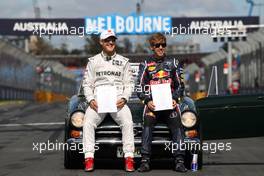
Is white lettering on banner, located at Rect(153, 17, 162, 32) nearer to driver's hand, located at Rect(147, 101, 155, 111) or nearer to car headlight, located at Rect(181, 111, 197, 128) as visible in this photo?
car headlight, located at Rect(181, 111, 197, 128)

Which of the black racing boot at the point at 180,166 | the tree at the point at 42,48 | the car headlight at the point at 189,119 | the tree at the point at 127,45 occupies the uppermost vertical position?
the tree at the point at 42,48

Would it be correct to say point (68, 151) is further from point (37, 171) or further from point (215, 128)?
point (215, 128)

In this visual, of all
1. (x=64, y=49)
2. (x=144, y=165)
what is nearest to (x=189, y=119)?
(x=144, y=165)

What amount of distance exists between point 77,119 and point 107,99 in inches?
20.6

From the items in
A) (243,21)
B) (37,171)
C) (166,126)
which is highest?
(243,21)

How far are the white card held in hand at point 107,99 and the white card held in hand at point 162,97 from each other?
19.7 inches

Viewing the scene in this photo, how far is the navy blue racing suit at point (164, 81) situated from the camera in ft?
29.2

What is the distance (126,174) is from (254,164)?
2159mm

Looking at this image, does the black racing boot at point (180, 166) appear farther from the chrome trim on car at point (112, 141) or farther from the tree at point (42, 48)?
the tree at point (42, 48)

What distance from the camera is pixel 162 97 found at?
8930mm

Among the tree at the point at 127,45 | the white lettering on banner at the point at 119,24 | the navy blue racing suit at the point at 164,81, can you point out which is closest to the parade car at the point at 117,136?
the navy blue racing suit at the point at 164,81

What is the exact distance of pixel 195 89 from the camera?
2495 inches

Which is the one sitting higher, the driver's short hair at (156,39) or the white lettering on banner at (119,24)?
the white lettering on banner at (119,24)

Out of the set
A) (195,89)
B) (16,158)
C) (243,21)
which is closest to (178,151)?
(16,158)
